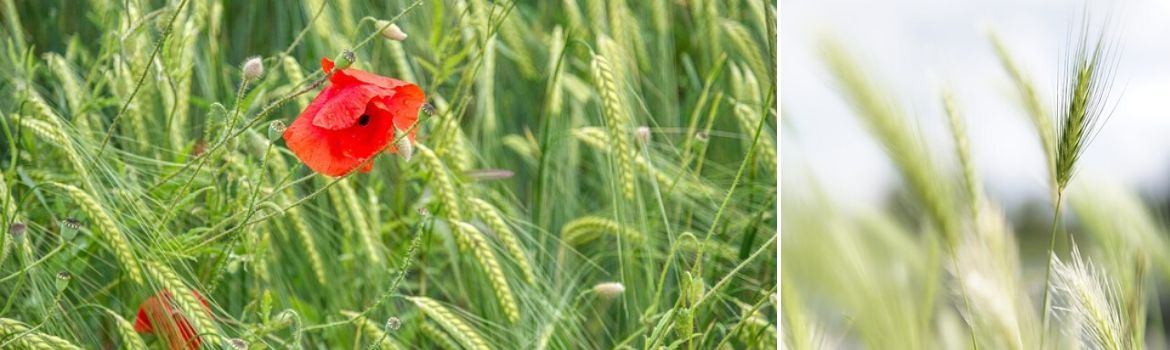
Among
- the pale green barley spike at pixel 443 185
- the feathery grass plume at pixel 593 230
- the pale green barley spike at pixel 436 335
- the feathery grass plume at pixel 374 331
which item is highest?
the pale green barley spike at pixel 443 185

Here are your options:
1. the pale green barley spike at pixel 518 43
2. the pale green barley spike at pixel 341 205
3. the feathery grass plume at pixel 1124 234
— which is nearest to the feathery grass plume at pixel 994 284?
the feathery grass plume at pixel 1124 234

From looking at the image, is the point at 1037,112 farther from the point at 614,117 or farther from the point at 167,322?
the point at 167,322

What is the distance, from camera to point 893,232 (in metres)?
0.94

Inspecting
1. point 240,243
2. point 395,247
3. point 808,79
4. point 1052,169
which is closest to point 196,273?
point 240,243

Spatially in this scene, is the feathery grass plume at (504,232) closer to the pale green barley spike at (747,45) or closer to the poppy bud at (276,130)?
the poppy bud at (276,130)

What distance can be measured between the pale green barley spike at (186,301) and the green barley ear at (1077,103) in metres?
Answer: 0.53

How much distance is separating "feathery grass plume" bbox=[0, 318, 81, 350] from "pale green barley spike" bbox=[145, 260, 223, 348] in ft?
0.22

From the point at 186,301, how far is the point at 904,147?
46cm

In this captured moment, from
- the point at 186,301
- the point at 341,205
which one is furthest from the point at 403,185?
the point at 186,301

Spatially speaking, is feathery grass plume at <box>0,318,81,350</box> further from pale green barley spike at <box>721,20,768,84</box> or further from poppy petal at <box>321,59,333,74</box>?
pale green barley spike at <box>721,20,768,84</box>

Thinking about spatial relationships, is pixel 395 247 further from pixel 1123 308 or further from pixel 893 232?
pixel 1123 308

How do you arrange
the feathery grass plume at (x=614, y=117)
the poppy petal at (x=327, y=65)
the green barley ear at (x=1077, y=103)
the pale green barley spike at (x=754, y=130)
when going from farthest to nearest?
the pale green barley spike at (x=754, y=130) → the feathery grass plume at (x=614, y=117) → the poppy petal at (x=327, y=65) → the green barley ear at (x=1077, y=103)

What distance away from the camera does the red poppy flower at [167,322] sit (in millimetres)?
930

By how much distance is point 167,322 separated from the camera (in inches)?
37.5
